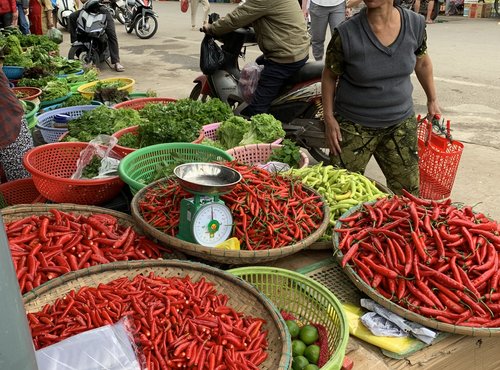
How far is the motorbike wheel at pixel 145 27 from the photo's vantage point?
15.9 metres

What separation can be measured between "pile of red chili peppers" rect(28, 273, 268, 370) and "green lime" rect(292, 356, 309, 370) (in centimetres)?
19

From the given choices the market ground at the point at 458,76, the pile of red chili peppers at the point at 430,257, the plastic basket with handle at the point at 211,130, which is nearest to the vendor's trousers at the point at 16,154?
the plastic basket with handle at the point at 211,130

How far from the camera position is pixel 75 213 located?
2885 mm

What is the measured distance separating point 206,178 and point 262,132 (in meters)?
1.90

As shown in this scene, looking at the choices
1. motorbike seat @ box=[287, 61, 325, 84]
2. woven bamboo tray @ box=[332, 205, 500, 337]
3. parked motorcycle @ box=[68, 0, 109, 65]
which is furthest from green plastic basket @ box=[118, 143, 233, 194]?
parked motorcycle @ box=[68, 0, 109, 65]

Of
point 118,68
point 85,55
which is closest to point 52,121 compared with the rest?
point 118,68

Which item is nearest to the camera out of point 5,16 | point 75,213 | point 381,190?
point 75,213

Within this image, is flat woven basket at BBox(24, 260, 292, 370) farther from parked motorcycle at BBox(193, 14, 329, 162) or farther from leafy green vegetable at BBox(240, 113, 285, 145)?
parked motorcycle at BBox(193, 14, 329, 162)

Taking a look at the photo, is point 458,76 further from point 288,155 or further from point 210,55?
point 288,155

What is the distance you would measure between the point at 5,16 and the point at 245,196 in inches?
362

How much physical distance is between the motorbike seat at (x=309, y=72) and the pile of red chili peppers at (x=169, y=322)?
3515 millimetres

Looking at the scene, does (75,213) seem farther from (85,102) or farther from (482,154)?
(482,154)

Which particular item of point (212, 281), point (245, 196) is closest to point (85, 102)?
point (245, 196)

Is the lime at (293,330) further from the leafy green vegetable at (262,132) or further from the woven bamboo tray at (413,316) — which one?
the leafy green vegetable at (262,132)
